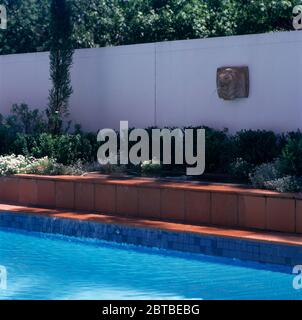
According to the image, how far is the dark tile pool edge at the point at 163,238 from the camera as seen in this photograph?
7668 millimetres

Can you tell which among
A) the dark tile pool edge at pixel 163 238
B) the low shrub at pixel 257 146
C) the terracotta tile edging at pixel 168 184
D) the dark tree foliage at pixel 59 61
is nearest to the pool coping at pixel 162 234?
the dark tile pool edge at pixel 163 238

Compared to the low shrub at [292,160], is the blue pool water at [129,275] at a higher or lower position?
lower

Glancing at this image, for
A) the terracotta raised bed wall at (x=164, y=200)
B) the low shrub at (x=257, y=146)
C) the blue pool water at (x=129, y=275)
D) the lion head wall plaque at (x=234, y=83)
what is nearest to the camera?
the blue pool water at (x=129, y=275)

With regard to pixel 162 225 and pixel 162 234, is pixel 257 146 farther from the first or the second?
pixel 162 234

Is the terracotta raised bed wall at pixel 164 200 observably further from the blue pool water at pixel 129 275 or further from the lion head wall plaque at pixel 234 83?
the lion head wall plaque at pixel 234 83

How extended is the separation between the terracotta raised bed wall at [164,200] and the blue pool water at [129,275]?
730 mm

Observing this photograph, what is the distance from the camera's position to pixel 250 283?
7.31m

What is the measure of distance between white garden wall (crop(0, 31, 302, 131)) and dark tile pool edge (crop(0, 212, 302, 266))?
326 cm

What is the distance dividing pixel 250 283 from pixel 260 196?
1434mm

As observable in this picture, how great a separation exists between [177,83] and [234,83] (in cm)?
130

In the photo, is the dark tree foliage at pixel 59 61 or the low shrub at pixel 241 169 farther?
the dark tree foliage at pixel 59 61

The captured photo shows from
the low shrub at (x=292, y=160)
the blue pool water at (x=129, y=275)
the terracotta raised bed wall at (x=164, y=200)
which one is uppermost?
the low shrub at (x=292, y=160)

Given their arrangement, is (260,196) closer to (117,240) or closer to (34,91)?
(117,240)

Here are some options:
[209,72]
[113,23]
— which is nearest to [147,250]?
[209,72]
